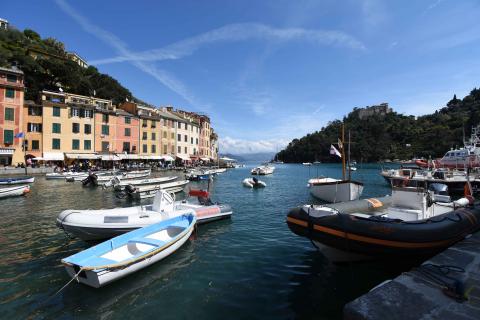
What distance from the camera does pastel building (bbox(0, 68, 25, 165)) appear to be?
135 feet

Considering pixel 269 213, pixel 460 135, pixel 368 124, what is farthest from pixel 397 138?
pixel 269 213

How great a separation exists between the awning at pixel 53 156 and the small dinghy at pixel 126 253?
4518 centimetres

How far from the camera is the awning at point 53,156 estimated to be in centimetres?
4519

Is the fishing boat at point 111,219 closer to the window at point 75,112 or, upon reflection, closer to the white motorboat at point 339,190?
the white motorboat at point 339,190

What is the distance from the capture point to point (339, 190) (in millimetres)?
21328

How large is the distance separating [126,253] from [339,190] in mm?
17351

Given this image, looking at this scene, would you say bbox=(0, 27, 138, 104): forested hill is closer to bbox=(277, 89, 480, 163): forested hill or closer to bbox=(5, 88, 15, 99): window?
bbox=(5, 88, 15, 99): window

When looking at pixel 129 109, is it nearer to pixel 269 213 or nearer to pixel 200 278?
pixel 269 213

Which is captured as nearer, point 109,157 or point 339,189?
point 339,189

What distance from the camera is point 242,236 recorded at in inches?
484

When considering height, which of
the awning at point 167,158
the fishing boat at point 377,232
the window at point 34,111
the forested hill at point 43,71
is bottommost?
the fishing boat at point 377,232

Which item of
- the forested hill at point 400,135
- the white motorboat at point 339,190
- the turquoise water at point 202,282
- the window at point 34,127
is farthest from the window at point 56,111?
the forested hill at point 400,135

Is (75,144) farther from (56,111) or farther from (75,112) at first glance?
(56,111)

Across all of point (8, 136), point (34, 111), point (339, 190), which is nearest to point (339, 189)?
point (339, 190)
